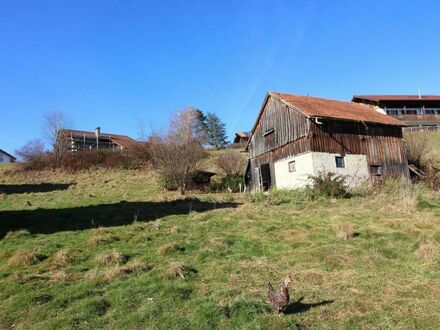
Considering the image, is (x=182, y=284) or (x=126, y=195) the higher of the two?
(x=126, y=195)

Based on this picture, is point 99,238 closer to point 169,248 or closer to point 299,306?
point 169,248

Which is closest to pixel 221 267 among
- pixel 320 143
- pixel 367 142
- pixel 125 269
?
pixel 125 269

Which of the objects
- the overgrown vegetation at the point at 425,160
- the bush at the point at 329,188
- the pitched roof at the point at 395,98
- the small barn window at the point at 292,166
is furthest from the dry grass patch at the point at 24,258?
the pitched roof at the point at 395,98

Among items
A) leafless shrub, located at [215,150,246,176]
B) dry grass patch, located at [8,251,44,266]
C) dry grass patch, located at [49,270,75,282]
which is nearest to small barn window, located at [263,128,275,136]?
leafless shrub, located at [215,150,246,176]

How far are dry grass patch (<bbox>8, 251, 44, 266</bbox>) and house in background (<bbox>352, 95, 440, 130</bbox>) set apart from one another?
156 feet

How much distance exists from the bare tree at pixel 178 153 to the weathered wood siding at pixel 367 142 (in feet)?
27.2

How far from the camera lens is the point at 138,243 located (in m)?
10.6

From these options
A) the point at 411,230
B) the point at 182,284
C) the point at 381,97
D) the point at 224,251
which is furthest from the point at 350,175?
the point at 381,97

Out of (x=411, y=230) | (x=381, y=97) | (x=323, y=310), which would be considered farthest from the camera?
(x=381, y=97)

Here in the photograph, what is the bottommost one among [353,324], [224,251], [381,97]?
[353,324]

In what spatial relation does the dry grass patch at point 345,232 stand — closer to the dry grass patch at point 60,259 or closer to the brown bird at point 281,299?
the brown bird at point 281,299

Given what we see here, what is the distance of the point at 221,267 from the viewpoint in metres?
8.42

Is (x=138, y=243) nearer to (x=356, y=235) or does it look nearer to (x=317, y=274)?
(x=317, y=274)

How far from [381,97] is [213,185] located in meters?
33.2
